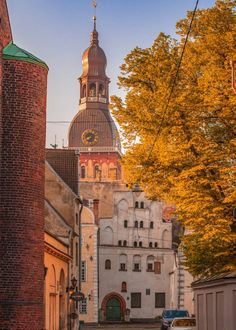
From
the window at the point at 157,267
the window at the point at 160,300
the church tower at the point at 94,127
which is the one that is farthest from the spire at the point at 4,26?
the church tower at the point at 94,127

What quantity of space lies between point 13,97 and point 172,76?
660cm

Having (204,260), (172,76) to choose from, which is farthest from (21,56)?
(204,260)

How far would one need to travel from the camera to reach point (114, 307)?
74250 millimetres

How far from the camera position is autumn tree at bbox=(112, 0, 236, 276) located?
25172mm

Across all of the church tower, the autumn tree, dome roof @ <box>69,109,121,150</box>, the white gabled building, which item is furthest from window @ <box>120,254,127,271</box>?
dome roof @ <box>69,109,121,150</box>

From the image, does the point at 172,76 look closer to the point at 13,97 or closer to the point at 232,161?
the point at 232,161

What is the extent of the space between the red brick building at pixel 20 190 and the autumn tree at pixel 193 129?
5446 mm

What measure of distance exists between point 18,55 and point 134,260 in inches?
2172

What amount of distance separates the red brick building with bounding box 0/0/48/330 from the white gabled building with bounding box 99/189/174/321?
52.3m

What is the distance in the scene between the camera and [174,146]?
2594 centimetres

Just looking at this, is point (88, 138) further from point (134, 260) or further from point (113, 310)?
point (113, 310)

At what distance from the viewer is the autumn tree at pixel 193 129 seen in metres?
25.2

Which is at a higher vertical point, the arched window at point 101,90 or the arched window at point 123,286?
the arched window at point 101,90

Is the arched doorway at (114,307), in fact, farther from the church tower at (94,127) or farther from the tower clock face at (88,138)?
the tower clock face at (88,138)
